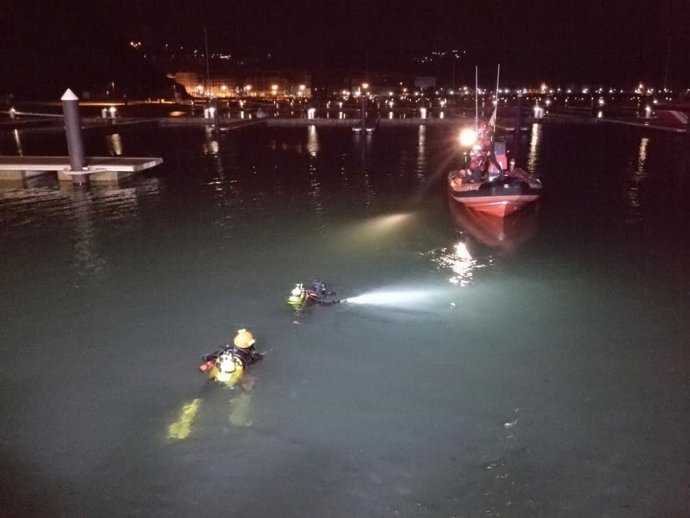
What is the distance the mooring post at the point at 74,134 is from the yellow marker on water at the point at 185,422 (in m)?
15.8

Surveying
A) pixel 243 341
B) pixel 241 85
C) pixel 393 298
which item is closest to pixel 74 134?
pixel 393 298

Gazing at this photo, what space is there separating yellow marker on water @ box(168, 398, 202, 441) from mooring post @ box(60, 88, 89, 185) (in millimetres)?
15805

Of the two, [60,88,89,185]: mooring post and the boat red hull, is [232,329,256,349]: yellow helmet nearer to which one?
the boat red hull

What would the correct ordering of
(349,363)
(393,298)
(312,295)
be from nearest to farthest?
(349,363) < (312,295) < (393,298)

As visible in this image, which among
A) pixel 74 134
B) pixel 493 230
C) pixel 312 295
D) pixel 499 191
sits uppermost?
pixel 74 134

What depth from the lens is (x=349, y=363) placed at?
7910 millimetres

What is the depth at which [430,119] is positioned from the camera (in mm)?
48156

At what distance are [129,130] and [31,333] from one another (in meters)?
36.9

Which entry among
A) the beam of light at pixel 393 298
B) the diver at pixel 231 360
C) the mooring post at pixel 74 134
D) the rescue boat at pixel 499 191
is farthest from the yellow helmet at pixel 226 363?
the mooring post at pixel 74 134

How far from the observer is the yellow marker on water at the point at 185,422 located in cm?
633

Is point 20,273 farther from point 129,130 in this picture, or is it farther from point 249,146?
point 129,130

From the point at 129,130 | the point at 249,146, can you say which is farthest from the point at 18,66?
the point at 249,146

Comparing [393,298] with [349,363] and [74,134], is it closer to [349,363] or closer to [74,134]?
[349,363]

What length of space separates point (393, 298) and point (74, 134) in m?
14.9
